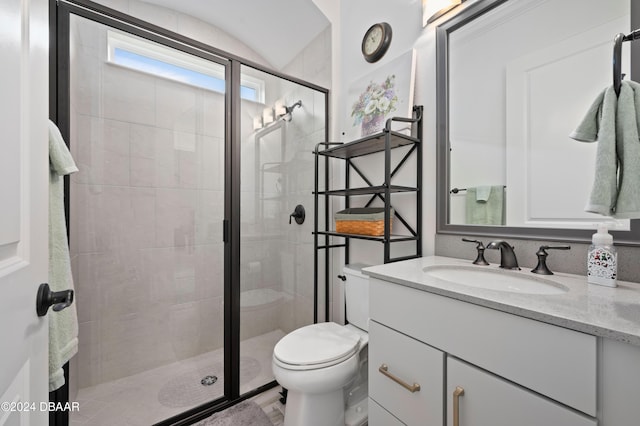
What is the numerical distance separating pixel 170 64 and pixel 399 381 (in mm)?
2011

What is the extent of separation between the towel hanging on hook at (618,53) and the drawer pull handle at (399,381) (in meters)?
0.98

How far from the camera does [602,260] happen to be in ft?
A: 2.50

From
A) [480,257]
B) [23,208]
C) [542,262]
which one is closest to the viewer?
[23,208]

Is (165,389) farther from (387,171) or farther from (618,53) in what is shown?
(618,53)

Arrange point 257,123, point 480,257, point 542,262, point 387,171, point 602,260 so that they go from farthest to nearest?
1. point 257,123
2. point 387,171
3. point 480,257
4. point 542,262
5. point 602,260

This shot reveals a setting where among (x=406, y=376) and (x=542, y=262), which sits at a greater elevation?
(x=542, y=262)

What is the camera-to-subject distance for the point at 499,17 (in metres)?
1.10

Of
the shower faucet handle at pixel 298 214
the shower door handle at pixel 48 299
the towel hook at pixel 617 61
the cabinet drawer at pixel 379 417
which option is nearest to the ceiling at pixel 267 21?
the shower faucet handle at pixel 298 214

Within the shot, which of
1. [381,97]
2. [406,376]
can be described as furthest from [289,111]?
[406,376]

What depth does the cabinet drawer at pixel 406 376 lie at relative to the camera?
30.2 inches

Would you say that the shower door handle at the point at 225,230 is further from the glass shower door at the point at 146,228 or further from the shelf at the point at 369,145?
the shelf at the point at 369,145

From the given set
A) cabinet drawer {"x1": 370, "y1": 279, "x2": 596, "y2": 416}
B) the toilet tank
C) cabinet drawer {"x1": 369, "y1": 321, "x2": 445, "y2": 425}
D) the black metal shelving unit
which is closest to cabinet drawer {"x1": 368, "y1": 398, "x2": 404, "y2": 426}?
cabinet drawer {"x1": 369, "y1": 321, "x2": 445, "y2": 425}

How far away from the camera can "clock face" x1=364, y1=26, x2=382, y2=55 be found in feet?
5.14

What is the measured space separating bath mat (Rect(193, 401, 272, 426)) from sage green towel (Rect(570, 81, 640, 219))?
1656 millimetres
